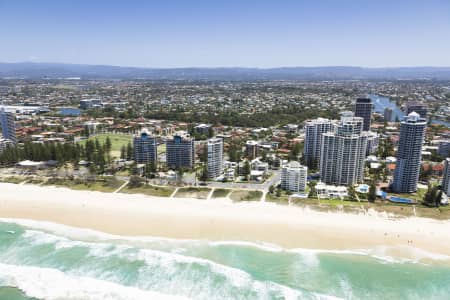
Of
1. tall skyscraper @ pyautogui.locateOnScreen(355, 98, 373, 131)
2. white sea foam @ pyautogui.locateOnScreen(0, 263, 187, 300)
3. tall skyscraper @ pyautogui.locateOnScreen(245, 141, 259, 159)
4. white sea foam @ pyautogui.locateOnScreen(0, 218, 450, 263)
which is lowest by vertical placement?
white sea foam @ pyautogui.locateOnScreen(0, 263, 187, 300)

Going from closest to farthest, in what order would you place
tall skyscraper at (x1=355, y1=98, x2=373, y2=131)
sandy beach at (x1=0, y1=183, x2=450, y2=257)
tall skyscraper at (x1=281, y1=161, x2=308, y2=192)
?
sandy beach at (x1=0, y1=183, x2=450, y2=257), tall skyscraper at (x1=281, y1=161, x2=308, y2=192), tall skyscraper at (x1=355, y1=98, x2=373, y2=131)

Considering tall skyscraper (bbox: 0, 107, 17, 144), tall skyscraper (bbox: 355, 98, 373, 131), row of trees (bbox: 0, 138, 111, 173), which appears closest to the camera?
row of trees (bbox: 0, 138, 111, 173)

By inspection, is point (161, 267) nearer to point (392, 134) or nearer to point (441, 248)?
point (441, 248)

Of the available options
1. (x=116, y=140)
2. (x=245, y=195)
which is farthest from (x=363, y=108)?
(x=116, y=140)

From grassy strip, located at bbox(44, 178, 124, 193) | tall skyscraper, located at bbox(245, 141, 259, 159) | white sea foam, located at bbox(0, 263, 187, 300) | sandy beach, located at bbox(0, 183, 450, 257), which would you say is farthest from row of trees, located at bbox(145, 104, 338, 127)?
white sea foam, located at bbox(0, 263, 187, 300)

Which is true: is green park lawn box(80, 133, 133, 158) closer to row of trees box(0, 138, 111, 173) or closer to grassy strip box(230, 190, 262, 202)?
row of trees box(0, 138, 111, 173)

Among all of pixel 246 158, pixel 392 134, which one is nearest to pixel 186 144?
pixel 246 158

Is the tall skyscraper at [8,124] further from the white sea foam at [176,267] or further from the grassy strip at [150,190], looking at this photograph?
the white sea foam at [176,267]
